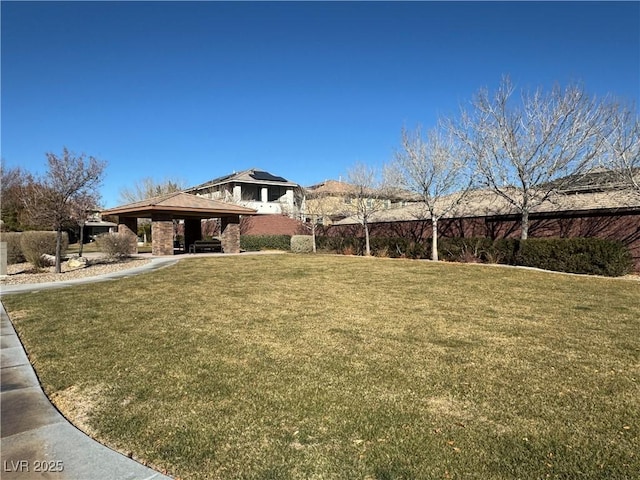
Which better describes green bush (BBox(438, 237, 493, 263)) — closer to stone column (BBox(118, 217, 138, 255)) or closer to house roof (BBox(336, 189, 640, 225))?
house roof (BBox(336, 189, 640, 225))

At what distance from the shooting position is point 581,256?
43.8ft

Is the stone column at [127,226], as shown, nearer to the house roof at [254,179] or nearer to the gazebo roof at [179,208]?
the gazebo roof at [179,208]

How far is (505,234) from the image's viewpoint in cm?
1853

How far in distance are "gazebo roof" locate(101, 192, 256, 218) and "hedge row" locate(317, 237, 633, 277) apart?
31.3 ft

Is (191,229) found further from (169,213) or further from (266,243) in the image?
(169,213)

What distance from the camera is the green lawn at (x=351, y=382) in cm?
277

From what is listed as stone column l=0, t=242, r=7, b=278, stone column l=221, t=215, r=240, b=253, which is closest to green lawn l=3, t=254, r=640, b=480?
stone column l=0, t=242, r=7, b=278

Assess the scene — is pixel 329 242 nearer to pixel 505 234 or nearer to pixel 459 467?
pixel 505 234

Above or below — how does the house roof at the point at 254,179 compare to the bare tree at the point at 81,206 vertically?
above

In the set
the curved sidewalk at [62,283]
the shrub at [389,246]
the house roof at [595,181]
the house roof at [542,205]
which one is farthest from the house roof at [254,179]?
the house roof at [595,181]

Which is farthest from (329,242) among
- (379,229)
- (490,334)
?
(490,334)

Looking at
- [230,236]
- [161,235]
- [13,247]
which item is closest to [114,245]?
[161,235]

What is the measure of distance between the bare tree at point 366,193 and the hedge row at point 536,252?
3.06 meters

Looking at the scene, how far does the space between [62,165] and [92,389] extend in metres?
12.1
